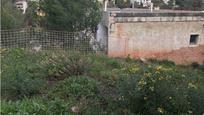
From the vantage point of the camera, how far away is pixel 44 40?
33.2 ft

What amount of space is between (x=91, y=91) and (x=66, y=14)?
23.2 ft

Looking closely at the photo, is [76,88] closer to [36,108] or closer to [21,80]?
[21,80]

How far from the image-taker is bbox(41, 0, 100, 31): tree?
1219 cm

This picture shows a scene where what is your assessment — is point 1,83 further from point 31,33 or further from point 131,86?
point 31,33

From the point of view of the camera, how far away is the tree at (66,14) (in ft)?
40.0

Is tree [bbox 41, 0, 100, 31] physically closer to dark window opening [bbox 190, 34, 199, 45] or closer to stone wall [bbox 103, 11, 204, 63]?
stone wall [bbox 103, 11, 204, 63]

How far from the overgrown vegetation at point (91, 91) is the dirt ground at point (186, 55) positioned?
734 centimetres

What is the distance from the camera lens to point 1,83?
5.32m

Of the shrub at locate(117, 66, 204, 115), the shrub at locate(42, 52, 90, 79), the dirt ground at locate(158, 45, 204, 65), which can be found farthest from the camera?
the dirt ground at locate(158, 45, 204, 65)

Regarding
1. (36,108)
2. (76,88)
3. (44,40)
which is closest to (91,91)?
(76,88)

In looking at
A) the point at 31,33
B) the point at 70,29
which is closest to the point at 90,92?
the point at 31,33

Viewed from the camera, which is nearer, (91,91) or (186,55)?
(91,91)

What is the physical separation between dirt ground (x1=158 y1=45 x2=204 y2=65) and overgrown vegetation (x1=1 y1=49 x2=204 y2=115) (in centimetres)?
734

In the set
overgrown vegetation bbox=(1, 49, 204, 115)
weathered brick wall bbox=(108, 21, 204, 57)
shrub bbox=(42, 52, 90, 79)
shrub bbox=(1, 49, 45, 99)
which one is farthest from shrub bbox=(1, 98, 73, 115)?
weathered brick wall bbox=(108, 21, 204, 57)
